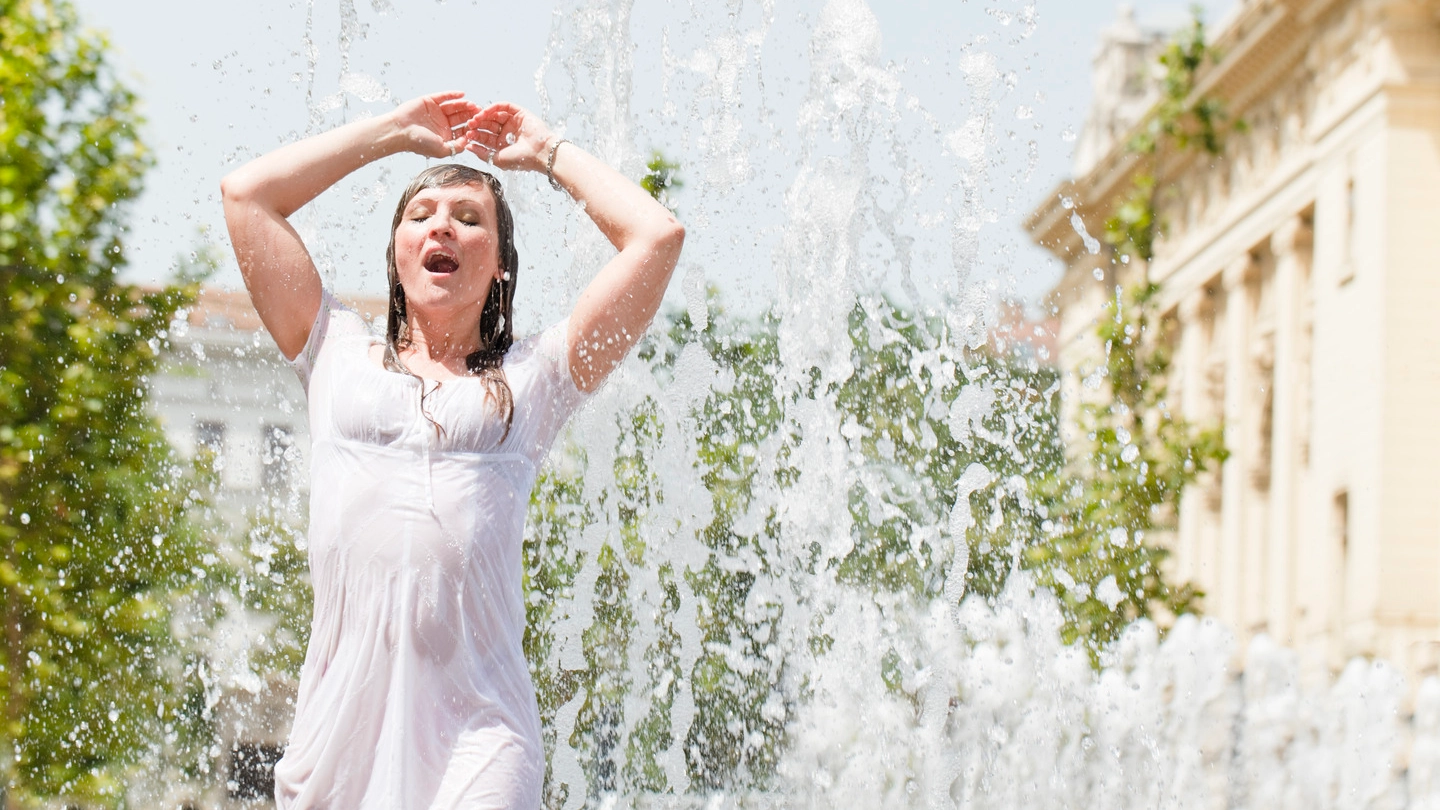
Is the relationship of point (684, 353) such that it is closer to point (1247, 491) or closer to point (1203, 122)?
point (1203, 122)

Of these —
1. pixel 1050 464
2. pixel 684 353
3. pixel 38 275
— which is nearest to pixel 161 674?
pixel 38 275

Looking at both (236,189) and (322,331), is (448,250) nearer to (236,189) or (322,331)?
(322,331)

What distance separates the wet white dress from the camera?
2203 mm

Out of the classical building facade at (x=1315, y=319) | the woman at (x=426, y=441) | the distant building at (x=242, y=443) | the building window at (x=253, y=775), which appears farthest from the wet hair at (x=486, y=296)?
the classical building facade at (x=1315, y=319)

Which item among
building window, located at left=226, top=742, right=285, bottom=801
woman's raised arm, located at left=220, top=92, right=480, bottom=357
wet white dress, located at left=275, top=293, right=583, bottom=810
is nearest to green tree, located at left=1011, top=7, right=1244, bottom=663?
building window, located at left=226, top=742, right=285, bottom=801

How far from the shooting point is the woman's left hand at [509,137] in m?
2.62

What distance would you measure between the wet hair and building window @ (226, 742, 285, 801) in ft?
22.2

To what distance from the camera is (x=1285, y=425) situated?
95.2 ft

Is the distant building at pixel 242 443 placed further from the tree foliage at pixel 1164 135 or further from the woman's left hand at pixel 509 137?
the tree foliage at pixel 1164 135

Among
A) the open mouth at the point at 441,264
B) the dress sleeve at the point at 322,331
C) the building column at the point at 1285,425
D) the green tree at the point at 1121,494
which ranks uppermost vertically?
the building column at the point at 1285,425

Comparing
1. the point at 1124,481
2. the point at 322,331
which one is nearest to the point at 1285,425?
the point at 1124,481

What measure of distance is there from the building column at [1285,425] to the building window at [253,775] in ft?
53.9

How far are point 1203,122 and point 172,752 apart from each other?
11849mm

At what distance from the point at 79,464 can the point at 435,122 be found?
1337 cm
